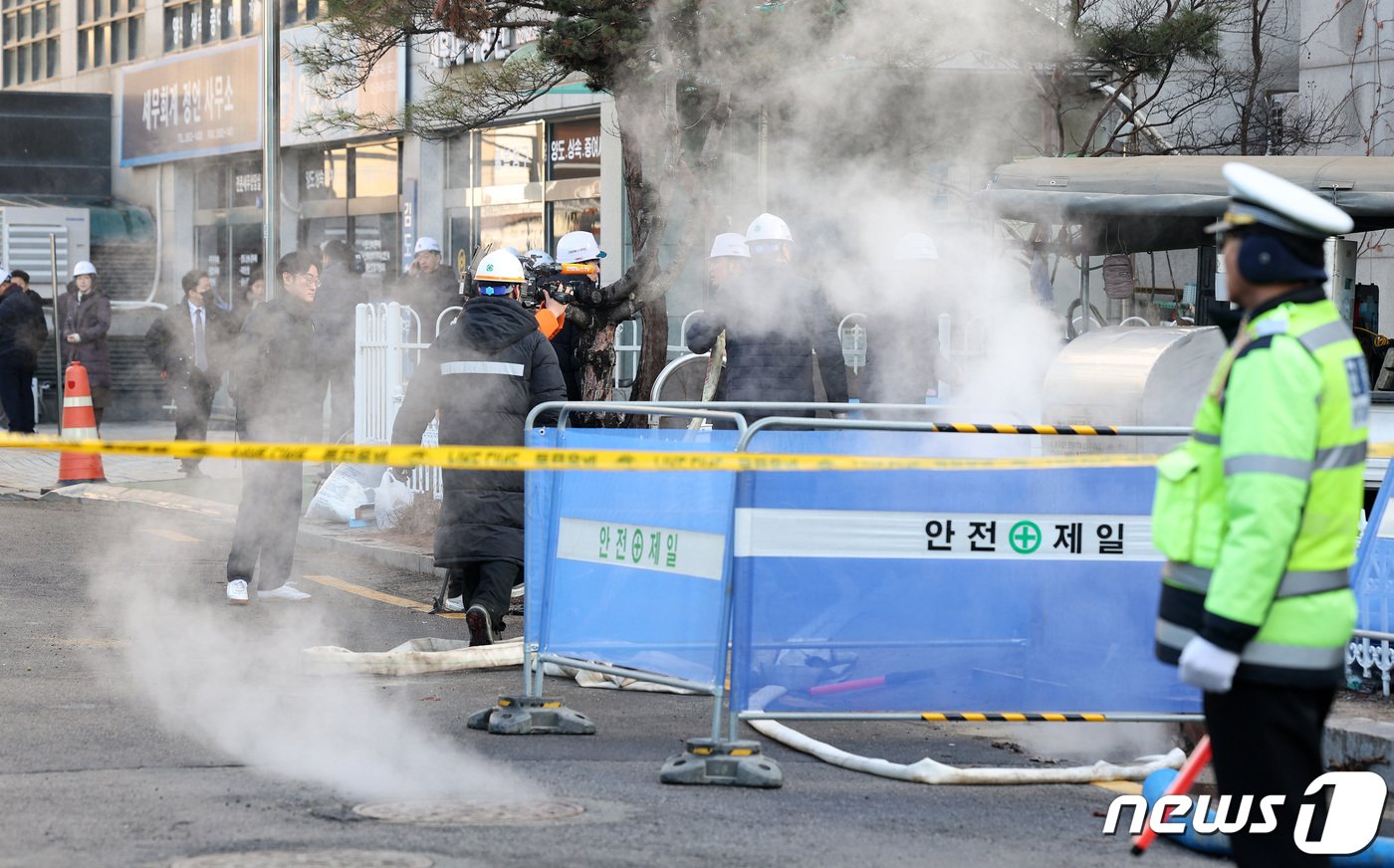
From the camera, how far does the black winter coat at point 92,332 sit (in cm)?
1733

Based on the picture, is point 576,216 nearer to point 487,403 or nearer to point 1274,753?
point 487,403

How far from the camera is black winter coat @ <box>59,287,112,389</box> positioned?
17.3 metres

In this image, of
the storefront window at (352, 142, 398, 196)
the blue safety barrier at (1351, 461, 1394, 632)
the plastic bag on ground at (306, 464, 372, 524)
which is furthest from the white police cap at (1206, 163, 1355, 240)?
the storefront window at (352, 142, 398, 196)

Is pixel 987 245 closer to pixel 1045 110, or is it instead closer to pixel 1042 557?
pixel 1045 110

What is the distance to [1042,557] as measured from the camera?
5.61m

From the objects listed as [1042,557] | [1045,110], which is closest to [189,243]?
[1045,110]

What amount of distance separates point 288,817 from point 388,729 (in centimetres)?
124

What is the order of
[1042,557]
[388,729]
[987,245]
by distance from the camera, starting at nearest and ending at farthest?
[1042,557] < [388,729] < [987,245]

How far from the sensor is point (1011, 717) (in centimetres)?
552

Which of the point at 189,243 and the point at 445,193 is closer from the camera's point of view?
the point at 445,193

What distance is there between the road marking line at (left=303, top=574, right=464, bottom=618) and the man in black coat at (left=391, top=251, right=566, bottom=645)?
5.18 feet

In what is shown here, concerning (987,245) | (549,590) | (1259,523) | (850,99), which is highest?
(850,99)

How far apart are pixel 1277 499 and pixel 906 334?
6.54 m

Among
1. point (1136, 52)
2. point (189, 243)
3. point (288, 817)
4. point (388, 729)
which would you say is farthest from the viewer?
point (189, 243)
